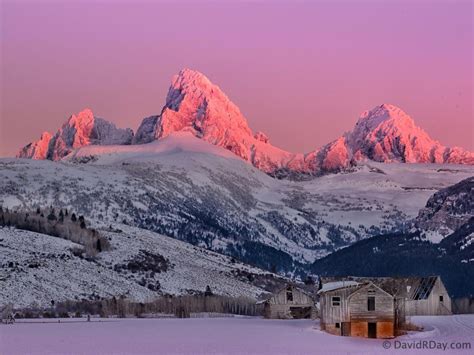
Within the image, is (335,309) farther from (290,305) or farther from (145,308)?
(145,308)

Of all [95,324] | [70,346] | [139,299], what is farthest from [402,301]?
[139,299]

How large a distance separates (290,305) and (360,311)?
46339mm

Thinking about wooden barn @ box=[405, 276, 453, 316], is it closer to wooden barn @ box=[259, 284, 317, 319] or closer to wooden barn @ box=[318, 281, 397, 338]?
wooden barn @ box=[259, 284, 317, 319]

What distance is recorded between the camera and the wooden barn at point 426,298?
520ft

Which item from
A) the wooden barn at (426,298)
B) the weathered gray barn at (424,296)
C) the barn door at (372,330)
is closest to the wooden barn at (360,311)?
the barn door at (372,330)

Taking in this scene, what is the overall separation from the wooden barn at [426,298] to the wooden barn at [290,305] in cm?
1263

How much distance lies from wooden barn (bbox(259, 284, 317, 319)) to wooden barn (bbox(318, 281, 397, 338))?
139ft

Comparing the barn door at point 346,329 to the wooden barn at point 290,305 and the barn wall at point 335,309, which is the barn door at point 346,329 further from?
the wooden barn at point 290,305

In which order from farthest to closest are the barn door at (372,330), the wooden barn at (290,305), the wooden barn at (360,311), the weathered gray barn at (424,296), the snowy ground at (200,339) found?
the wooden barn at (290,305)
the weathered gray barn at (424,296)
the wooden barn at (360,311)
the barn door at (372,330)
the snowy ground at (200,339)

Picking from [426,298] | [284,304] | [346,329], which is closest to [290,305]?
[284,304]

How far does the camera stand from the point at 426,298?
160 meters

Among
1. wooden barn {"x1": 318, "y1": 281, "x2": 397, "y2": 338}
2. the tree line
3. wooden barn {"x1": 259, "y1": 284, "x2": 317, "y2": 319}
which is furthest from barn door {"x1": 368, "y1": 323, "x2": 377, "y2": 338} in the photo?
the tree line

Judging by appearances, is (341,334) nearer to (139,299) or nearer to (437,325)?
(437,325)

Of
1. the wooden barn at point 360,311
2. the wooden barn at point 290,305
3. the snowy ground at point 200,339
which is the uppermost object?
the wooden barn at point 290,305
